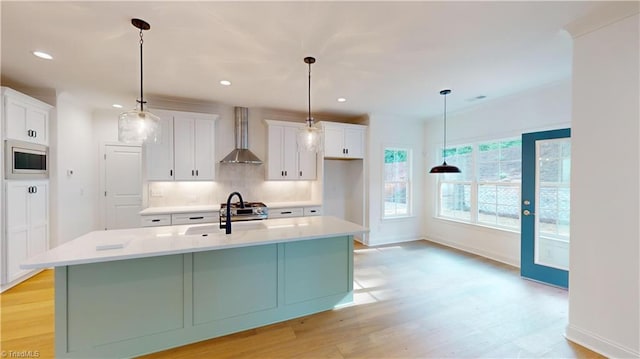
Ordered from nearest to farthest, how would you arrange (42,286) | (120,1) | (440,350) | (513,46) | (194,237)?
(120,1) < (440,350) < (194,237) < (513,46) < (42,286)

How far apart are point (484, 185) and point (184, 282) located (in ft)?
16.2

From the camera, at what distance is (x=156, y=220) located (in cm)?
397

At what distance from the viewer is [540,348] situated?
218 cm

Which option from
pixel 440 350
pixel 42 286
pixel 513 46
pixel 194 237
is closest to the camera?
pixel 440 350

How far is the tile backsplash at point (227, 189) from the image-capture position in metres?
4.59

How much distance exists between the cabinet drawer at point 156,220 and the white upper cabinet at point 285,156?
1.79 metres

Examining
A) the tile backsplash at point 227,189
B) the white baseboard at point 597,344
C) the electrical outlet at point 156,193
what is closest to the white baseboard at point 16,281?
the tile backsplash at point 227,189

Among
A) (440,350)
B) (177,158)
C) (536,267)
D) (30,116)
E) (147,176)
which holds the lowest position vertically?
(440,350)

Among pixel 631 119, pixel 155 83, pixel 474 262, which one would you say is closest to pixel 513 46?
pixel 631 119

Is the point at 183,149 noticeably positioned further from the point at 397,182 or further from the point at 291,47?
the point at 397,182

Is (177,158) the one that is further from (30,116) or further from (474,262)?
(474,262)

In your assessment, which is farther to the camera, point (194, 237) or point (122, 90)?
point (122, 90)

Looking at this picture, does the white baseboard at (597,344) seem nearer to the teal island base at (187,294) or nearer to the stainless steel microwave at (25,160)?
the teal island base at (187,294)

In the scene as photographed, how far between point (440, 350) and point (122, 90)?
5134mm
